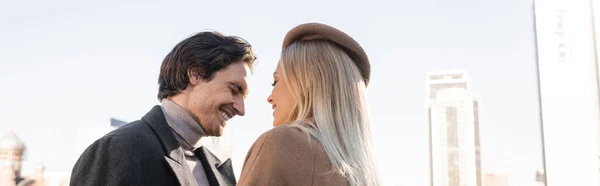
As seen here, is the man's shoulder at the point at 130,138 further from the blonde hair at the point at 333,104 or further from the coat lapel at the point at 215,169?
the blonde hair at the point at 333,104

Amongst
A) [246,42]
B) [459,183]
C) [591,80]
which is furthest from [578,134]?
[246,42]

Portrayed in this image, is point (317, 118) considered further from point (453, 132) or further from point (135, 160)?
point (453, 132)

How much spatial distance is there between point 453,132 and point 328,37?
68.6 meters

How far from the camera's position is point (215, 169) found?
2336 mm

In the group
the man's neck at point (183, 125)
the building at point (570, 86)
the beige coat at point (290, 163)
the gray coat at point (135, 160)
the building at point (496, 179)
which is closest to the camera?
the beige coat at point (290, 163)

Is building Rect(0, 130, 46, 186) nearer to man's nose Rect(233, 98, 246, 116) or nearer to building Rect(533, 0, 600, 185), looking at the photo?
building Rect(533, 0, 600, 185)

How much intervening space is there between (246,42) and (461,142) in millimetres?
68900

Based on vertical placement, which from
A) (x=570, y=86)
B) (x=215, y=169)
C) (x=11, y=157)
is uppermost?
(x=570, y=86)

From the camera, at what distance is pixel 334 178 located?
63.8 inches

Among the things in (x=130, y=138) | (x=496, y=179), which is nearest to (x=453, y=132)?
(x=496, y=179)

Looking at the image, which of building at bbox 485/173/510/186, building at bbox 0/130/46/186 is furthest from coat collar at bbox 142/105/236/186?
building at bbox 485/173/510/186

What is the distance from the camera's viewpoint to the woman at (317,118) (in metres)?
1.62

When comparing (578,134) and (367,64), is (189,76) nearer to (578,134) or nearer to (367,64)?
(367,64)

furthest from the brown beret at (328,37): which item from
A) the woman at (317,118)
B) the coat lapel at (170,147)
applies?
the coat lapel at (170,147)
